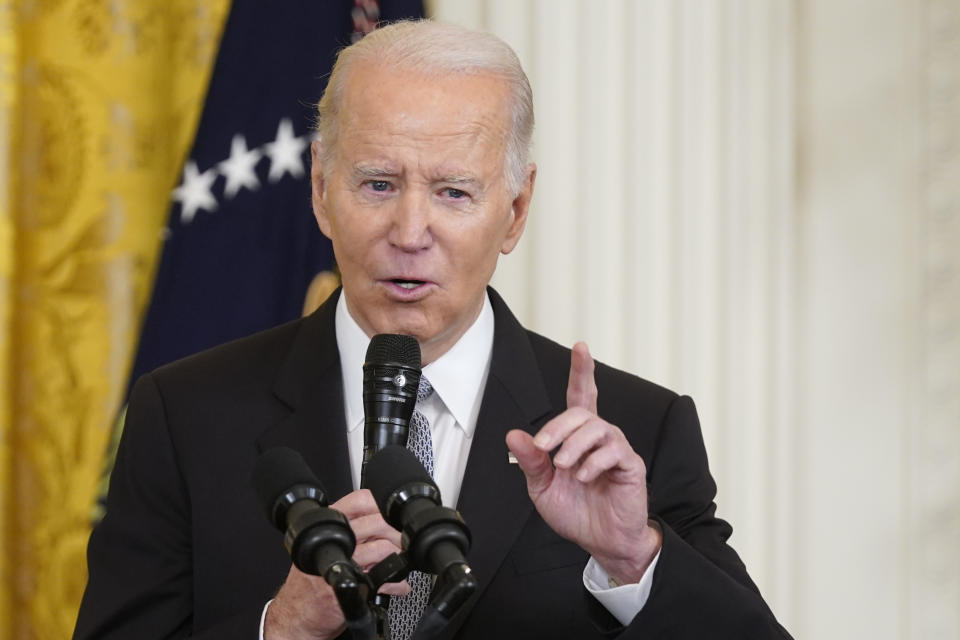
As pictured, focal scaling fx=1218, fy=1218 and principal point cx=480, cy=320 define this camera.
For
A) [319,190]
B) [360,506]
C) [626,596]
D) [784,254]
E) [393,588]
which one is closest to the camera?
[393,588]

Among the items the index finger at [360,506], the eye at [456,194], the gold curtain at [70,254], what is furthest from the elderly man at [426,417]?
the gold curtain at [70,254]

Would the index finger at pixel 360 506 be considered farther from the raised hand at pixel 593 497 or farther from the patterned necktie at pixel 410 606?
the patterned necktie at pixel 410 606

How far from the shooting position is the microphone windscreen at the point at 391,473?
118cm

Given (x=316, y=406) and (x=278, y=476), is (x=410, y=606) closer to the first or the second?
(x=316, y=406)

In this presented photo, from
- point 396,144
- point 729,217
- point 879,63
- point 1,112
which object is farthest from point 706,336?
point 1,112

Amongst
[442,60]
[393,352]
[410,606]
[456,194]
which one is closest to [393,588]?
[393,352]

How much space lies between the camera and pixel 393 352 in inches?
55.3

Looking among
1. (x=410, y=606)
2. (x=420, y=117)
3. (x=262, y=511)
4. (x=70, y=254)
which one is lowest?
(x=410, y=606)

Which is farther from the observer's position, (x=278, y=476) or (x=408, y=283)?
(x=408, y=283)

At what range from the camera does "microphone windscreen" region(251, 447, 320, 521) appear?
118 cm

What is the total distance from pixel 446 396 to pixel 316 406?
217mm

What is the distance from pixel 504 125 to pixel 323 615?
2.87ft

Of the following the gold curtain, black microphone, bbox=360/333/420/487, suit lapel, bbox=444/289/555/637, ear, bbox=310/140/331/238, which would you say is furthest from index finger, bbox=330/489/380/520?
the gold curtain

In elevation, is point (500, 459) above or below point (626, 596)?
above
